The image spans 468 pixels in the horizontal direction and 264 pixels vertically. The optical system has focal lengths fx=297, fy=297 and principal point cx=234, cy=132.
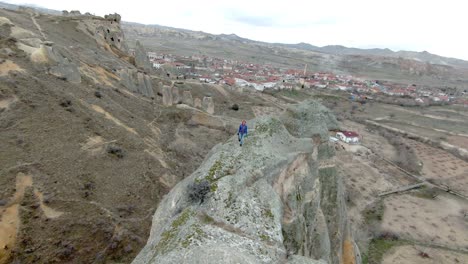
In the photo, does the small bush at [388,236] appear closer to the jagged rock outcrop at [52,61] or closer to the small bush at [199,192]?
the small bush at [199,192]

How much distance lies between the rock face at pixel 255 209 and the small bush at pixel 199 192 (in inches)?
1.3

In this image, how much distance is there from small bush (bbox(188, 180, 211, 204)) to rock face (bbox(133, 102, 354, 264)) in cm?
3

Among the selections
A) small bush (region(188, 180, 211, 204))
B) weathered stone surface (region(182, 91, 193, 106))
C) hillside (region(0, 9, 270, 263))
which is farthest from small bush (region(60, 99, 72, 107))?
small bush (region(188, 180, 211, 204))

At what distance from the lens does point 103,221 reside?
57.8 feet

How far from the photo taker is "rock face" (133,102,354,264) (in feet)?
26.8

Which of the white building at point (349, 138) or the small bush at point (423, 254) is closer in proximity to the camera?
the small bush at point (423, 254)


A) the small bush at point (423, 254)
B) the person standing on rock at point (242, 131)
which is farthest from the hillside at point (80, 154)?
the small bush at point (423, 254)

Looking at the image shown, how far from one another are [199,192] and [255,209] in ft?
6.37

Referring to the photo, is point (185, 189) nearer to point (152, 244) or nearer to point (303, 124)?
point (152, 244)

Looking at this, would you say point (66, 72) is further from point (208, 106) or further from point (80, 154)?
point (208, 106)

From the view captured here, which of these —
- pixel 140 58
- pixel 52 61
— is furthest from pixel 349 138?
pixel 52 61

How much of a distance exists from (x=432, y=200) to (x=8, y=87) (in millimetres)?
56245

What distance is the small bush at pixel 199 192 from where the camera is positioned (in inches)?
388

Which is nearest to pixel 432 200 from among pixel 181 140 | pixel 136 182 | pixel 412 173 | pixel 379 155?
pixel 412 173
